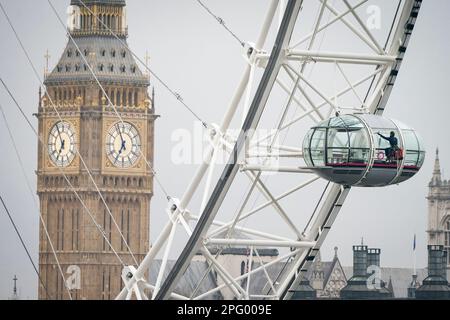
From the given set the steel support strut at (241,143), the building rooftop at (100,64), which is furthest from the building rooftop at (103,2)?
the steel support strut at (241,143)

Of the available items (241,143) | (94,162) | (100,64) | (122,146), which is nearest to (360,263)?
(122,146)

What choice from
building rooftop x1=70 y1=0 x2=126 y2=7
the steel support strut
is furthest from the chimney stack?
the steel support strut

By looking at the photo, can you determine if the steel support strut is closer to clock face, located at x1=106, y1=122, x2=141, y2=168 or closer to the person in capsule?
the person in capsule

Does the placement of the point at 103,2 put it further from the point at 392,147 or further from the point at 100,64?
the point at 392,147

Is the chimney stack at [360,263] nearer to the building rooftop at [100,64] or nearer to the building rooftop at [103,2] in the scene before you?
the building rooftop at [100,64]
